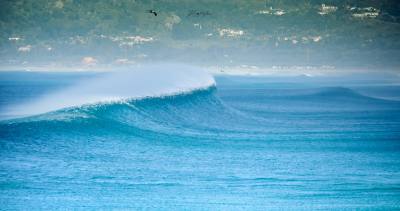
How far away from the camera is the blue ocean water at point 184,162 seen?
15.4m

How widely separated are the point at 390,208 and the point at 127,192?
6.96 metres

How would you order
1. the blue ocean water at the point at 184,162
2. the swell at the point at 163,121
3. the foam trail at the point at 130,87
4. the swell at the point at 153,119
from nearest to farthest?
the blue ocean water at the point at 184,162, the swell at the point at 163,121, the swell at the point at 153,119, the foam trail at the point at 130,87

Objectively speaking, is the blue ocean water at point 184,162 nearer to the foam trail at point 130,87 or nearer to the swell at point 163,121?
the swell at point 163,121

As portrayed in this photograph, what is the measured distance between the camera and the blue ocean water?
607 inches

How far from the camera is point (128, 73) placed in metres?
41.0

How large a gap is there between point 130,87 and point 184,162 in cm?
1582

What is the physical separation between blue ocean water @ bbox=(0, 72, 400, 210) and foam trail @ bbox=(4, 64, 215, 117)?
4.66 feet

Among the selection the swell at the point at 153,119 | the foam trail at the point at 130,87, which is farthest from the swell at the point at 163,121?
the foam trail at the point at 130,87

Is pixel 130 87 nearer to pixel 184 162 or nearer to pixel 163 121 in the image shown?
pixel 163 121

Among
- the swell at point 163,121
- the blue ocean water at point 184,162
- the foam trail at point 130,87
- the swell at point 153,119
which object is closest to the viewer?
the blue ocean water at point 184,162

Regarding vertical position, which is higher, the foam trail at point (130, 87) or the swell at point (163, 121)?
the foam trail at point (130, 87)

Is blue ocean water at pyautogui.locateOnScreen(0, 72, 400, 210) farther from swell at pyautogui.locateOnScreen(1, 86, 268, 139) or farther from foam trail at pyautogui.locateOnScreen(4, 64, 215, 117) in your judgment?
foam trail at pyautogui.locateOnScreen(4, 64, 215, 117)

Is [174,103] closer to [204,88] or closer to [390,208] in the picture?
[204,88]

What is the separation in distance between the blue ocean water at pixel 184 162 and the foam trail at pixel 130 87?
1420 mm
